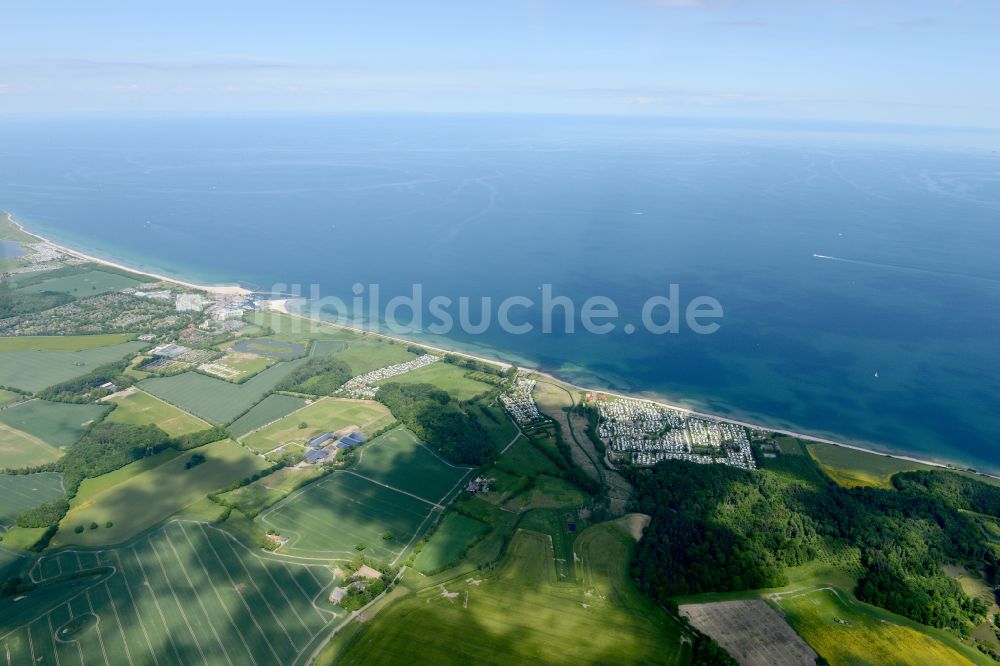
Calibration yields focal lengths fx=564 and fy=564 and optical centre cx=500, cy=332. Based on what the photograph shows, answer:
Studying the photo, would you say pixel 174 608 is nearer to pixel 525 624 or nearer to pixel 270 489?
pixel 270 489

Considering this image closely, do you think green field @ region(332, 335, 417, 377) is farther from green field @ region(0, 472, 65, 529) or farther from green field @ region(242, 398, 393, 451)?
green field @ region(0, 472, 65, 529)

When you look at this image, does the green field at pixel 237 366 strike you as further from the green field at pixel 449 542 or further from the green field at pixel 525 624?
the green field at pixel 525 624

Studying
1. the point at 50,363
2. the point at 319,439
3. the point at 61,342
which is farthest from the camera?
the point at 61,342

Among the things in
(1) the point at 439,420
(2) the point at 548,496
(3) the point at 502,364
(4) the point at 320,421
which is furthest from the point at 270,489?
(3) the point at 502,364

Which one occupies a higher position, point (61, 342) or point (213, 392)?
point (61, 342)

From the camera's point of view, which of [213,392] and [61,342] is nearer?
[213,392]

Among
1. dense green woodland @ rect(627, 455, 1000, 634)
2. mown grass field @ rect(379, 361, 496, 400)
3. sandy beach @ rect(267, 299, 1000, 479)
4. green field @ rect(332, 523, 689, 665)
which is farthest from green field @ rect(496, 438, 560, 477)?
sandy beach @ rect(267, 299, 1000, 479)

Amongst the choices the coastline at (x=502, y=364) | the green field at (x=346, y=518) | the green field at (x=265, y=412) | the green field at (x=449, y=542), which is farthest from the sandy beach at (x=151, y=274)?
the green field at (x=449, y=542)

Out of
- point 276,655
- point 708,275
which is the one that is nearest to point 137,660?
point 276,655
